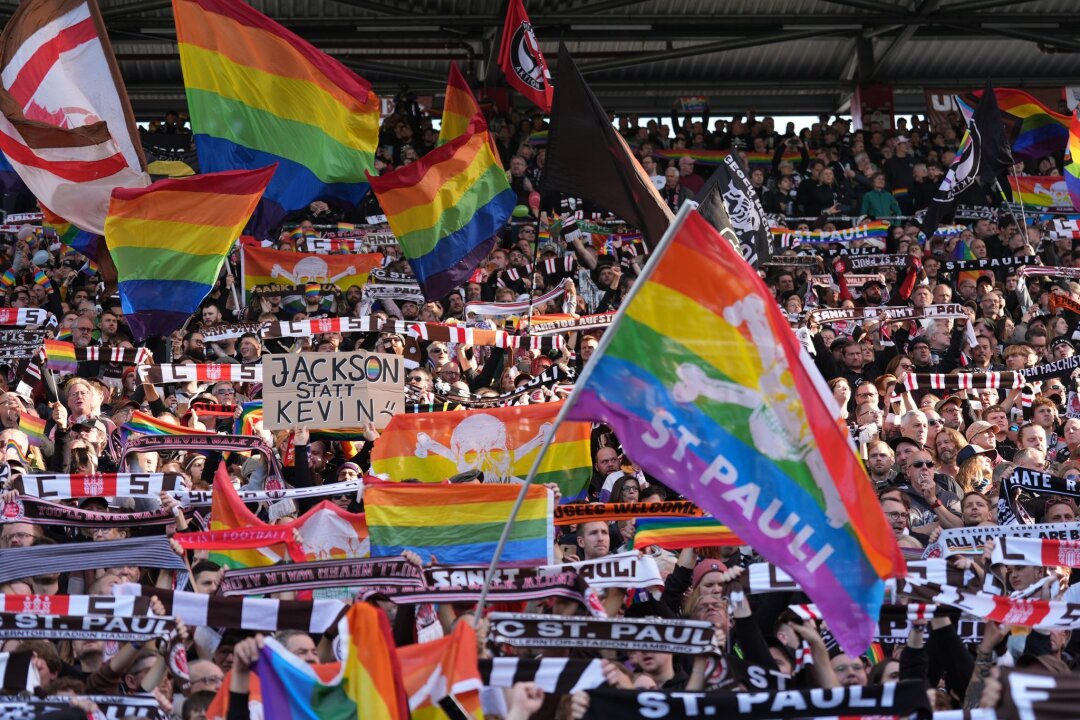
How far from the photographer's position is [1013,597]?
22.0ft

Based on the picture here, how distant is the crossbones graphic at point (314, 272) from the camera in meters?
15.4

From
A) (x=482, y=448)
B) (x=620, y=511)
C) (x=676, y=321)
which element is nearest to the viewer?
(x=676, y=321)

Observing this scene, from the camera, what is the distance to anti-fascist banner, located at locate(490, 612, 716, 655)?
603cm

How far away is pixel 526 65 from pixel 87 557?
11232 millimetres

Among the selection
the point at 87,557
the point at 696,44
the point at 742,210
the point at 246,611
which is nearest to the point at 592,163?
the point at 742,210

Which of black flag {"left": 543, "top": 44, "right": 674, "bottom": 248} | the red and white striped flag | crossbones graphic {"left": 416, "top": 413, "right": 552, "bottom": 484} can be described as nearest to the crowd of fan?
crossbones graphic {"left": 416, "top": 413, "right": 552, "bottom": 484}

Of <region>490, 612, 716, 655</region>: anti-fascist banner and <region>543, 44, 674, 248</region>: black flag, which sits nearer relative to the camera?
<region>490, 612, 716, 655</region>: anti-fascist banner

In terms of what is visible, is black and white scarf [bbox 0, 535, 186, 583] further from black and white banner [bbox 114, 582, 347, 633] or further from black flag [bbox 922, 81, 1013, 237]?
black flag [bbox 922, 81, 1013, 237]

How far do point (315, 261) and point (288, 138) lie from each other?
3.38 metres

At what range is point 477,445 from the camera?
9.84 metres

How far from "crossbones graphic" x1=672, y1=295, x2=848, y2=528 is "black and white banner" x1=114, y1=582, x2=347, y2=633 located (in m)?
1.92

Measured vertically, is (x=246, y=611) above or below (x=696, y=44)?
below

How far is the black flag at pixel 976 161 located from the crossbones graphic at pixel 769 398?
11.7 metres

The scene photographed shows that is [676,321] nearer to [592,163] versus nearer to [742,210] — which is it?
[592,163]
